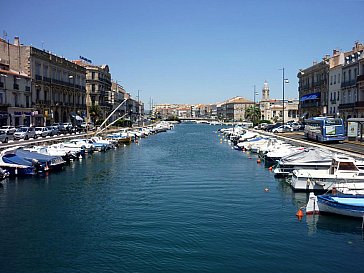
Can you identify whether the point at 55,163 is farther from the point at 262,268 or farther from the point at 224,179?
the point at 262,268

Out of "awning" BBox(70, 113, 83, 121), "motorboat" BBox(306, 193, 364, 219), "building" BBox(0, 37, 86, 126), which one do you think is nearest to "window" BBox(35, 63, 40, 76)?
"building" BBox(0, 37, 86, 126)

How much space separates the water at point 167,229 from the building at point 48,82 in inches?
1776

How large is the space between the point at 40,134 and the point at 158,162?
24.7 meters

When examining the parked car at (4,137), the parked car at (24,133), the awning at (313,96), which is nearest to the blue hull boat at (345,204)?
the parked car at (4,137)

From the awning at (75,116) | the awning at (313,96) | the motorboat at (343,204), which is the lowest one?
the motorboat at (343,204)

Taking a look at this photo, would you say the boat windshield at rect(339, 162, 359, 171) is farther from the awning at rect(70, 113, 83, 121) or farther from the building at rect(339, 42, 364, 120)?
the awning at rect(70, 113, 83, 121)

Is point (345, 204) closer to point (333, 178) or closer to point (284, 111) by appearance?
point (333, 178)

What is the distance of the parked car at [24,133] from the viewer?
5971cm

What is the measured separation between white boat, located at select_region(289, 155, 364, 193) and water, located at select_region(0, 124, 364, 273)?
3.80ft

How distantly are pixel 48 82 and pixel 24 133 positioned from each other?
26427 millimetres

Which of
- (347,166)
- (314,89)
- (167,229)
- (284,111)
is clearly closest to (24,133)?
(167,229)

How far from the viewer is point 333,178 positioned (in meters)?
30.3

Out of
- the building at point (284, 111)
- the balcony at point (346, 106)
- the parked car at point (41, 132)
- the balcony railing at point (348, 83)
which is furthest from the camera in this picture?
the building at point (284, 111)

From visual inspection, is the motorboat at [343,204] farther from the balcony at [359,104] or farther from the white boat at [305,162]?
the balcony at [359,104]
